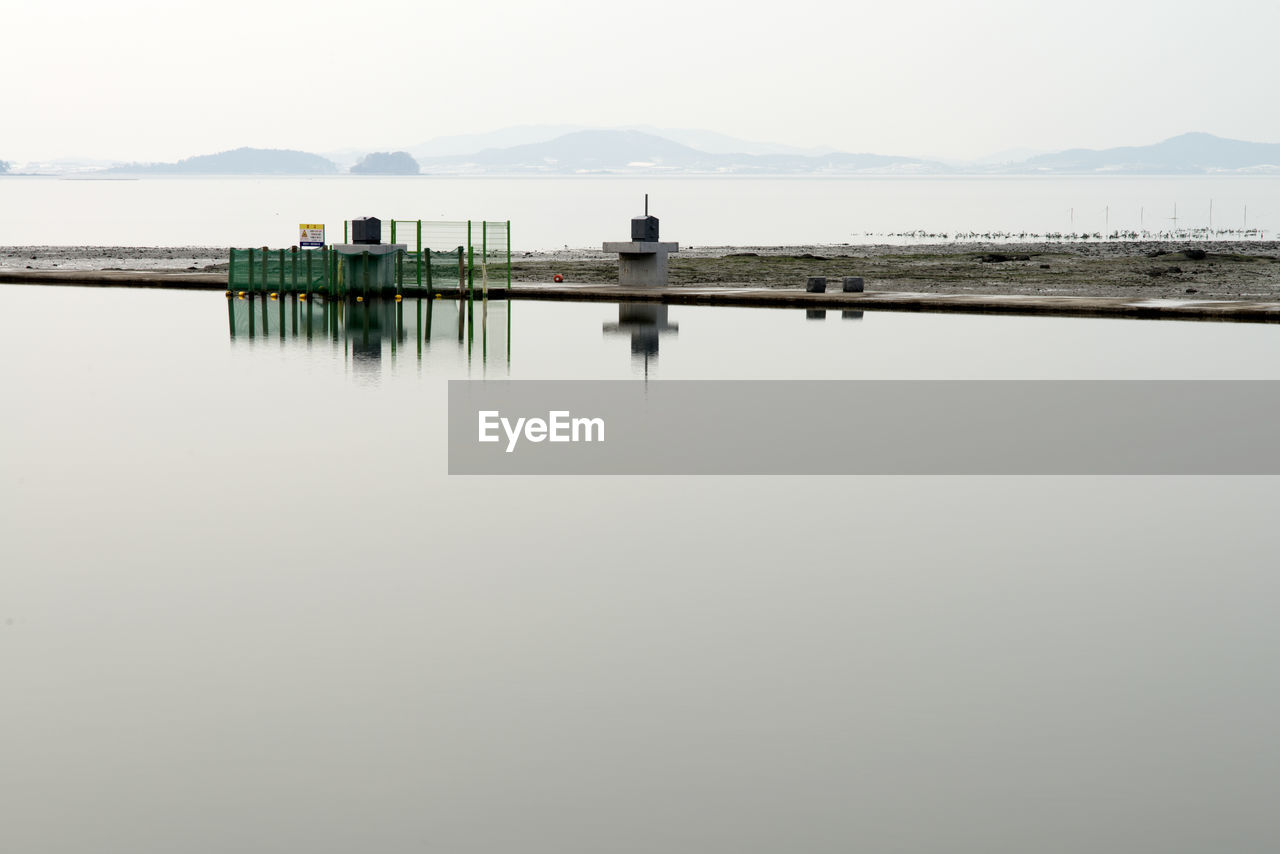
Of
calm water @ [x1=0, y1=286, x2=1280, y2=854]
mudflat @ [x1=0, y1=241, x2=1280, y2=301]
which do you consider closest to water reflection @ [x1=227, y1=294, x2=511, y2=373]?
mudflat @ [x1=0, y1=241, x2=1280, y2=301]

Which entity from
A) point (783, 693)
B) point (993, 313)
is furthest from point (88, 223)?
point (783, 693)

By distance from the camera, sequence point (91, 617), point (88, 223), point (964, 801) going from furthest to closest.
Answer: point (88, 223) < point (91, 617) < point (964, 801)

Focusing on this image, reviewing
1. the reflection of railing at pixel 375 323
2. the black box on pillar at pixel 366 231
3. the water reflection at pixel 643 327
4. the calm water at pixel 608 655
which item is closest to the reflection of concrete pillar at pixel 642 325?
the water reflection at pixel 643 327

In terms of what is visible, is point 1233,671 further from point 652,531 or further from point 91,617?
point 91,617

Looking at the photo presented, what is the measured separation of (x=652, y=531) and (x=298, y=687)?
5137mm

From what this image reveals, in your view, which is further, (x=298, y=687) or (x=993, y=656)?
(x=993, y=656)

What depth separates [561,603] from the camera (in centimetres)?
1194

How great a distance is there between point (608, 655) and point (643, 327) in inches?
908

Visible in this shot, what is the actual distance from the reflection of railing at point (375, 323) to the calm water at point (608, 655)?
9.78 m

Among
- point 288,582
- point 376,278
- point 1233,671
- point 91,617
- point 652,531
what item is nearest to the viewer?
point 1233,671

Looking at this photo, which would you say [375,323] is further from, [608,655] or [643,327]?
[608,655]

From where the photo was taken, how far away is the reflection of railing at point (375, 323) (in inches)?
1182

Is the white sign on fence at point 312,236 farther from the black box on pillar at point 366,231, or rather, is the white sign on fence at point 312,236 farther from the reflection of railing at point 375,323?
the reflection of railing at point 375,323

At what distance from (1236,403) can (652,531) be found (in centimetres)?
1118
